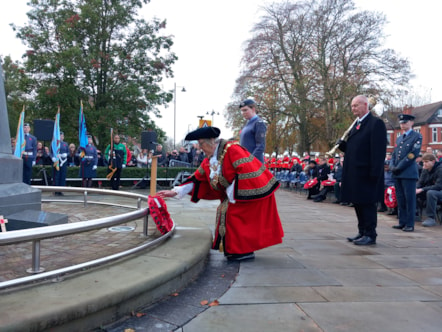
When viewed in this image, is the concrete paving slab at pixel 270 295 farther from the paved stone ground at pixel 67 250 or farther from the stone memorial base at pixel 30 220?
the stone memorial base at pixel 30 220

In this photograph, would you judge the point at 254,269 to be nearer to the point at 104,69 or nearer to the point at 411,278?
the point at 411,278

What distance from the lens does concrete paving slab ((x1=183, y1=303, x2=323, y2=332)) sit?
2.40 m

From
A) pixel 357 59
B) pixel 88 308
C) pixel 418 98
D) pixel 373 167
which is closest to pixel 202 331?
pixel 88 308

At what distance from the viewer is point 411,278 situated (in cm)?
357

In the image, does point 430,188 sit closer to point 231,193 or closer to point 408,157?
point 408,157

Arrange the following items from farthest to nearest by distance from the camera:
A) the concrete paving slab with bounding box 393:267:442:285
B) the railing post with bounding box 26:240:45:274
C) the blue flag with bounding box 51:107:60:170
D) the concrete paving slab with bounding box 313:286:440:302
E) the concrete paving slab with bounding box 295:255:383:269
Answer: the blue flag with bounding box 51:107:60:170, the concrete paving slab with bounding box 295:255:383:269, the concrete paving slab with bounding box 393:267:442:285, the concrete paving slab with bounding box 313:286:440:302, the railing post with bounding box 26:240:45:274

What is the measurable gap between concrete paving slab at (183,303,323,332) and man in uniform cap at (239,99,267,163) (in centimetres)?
245

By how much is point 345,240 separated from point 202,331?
3.58 meters

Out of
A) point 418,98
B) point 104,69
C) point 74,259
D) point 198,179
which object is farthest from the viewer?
point 418,98

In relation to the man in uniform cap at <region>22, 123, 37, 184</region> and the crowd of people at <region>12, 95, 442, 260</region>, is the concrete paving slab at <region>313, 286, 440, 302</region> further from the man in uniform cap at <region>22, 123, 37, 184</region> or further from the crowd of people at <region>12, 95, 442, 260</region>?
the man in uniform cap at <region>22, 123, 37, 184</region>

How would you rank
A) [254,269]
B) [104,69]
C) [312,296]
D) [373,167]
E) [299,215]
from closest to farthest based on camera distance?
[312,296]
[254,269]
[373,167]
[299,215]
[104,69]

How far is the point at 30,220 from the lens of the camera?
14.2 feet

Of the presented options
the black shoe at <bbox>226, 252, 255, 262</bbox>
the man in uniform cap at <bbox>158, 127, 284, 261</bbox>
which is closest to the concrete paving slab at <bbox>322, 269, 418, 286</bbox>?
the man in uniform cap at <bbox>158, 127, 284, 261</bbox>

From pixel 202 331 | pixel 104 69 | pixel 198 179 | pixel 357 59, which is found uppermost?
pixel 357 59
